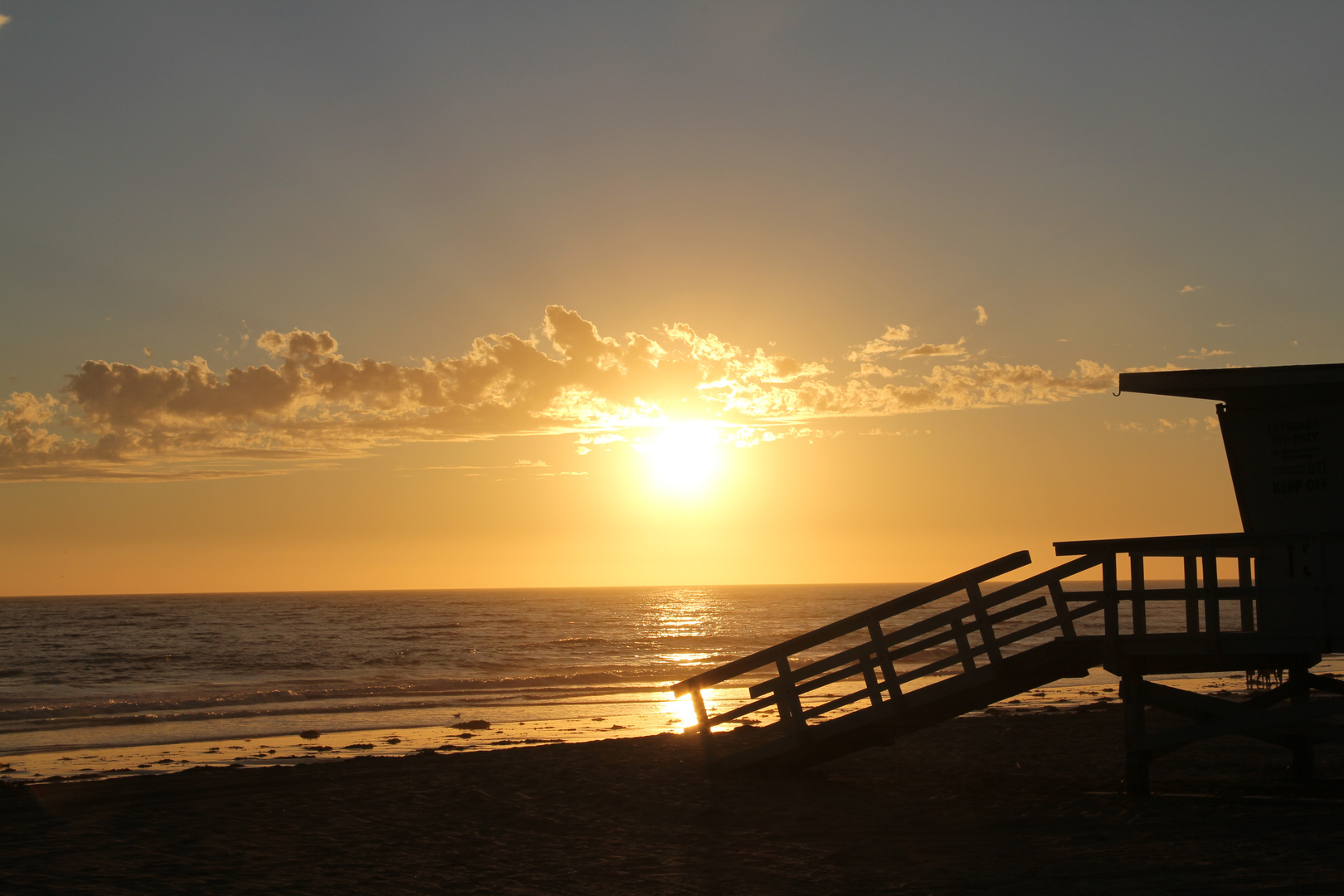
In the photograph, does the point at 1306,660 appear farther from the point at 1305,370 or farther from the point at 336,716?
the point at 336,716

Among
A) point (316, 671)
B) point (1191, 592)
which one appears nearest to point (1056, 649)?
point (1191, 592)

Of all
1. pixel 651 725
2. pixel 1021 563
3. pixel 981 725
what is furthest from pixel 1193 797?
pixel 651 725

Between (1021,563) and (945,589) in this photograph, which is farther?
(945,589)

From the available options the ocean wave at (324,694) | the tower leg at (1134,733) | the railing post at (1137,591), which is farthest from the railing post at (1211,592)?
the ocean wave at (324,694)

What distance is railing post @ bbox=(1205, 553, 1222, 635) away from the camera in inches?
351

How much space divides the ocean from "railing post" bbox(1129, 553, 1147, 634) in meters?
12.5

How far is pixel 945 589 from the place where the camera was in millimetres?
11164

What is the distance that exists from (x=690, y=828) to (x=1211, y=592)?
5327 mm

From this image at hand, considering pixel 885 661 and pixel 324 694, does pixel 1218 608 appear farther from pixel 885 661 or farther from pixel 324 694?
pixel 324 694

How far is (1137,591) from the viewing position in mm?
9406

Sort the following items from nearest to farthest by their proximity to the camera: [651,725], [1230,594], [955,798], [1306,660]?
[1230,594]
[1306,660]
[955,798]
[651,725]

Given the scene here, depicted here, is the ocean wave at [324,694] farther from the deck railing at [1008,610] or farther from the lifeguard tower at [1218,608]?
the lifeguard tower at [1218,608]

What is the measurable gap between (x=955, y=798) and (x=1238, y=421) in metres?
4.88

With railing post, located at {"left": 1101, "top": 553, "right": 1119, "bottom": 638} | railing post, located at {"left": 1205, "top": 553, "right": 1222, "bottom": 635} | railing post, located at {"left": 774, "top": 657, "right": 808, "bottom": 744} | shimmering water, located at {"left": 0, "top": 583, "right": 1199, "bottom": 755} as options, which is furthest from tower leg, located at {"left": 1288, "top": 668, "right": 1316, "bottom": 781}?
shimmering water, located at {"left": 0, "top": 583, "right": 1199, "bottom": 755}
